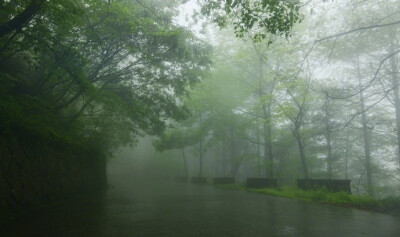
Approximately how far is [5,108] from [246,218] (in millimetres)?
6629

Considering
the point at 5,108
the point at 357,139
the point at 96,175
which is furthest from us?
the point at 357,139

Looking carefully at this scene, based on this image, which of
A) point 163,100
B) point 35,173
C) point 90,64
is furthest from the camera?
point 163,100

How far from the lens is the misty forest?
6.31 metres

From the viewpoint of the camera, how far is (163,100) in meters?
16.3

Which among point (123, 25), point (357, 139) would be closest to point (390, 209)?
point (123, 25)

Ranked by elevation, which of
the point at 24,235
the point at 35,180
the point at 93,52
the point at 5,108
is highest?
the point at 93,52

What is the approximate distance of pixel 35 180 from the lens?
9.02 metres

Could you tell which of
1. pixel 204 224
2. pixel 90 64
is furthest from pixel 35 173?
pixel 204 224

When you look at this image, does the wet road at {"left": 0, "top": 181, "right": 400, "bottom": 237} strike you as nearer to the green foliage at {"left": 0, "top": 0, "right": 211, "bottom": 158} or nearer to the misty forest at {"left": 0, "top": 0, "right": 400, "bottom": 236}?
the misty forest at {"left": 0, "top": 0, "right": 400, "bottom": 236}

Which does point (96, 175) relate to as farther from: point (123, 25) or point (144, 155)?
point (144, 155)

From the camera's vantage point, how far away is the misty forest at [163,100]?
6.31 m

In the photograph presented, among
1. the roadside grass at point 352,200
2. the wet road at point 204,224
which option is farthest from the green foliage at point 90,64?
the roadside grass at point 352,200

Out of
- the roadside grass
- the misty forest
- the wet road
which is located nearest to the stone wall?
the misty forest

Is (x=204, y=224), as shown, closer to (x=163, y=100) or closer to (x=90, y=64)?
(x=90, y=64)
